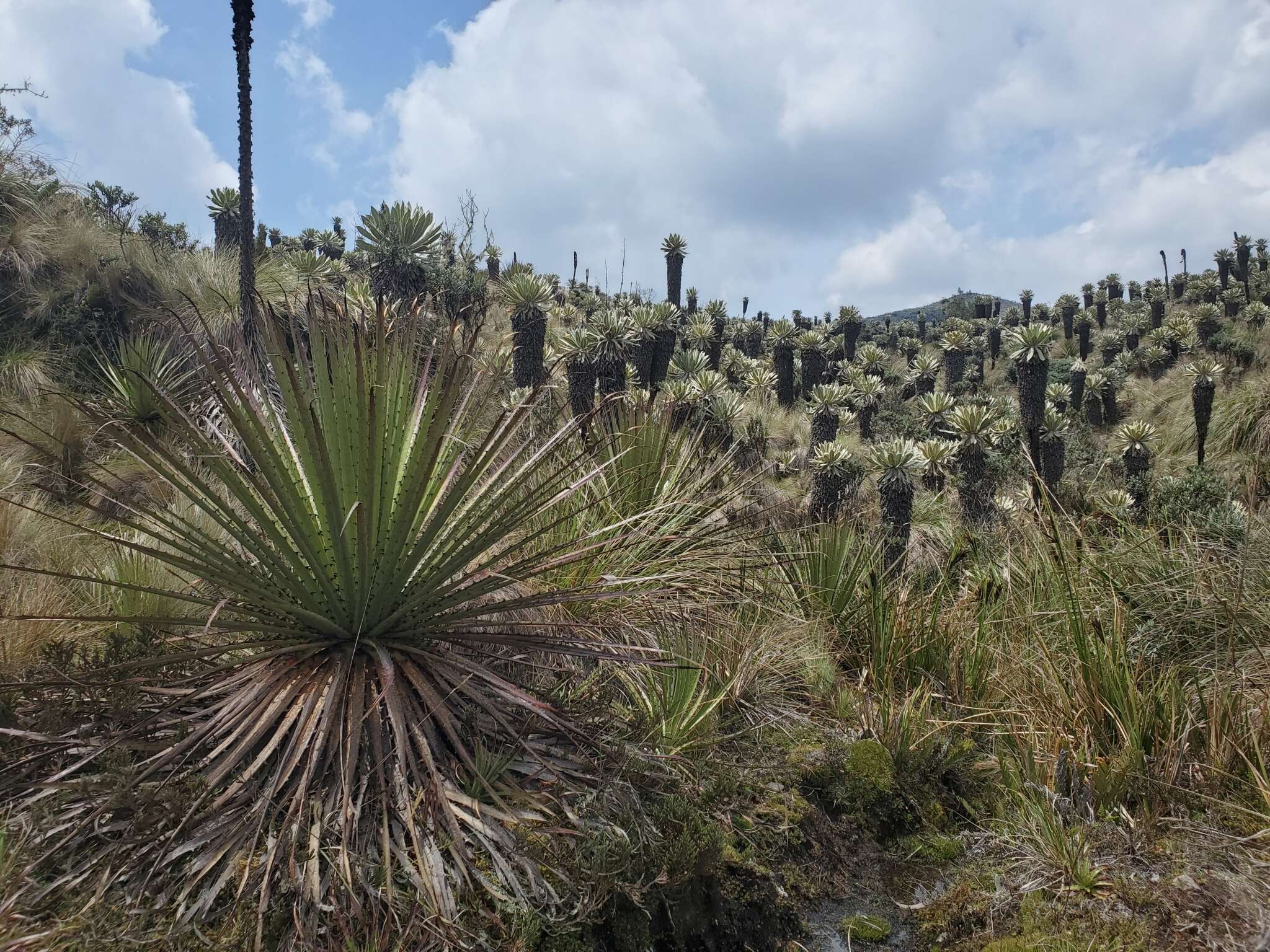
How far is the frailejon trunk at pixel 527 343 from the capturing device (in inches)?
579

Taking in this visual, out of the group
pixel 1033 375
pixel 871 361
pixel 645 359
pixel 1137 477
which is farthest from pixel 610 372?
pixel 871 361

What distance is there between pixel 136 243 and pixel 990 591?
45.7 feet

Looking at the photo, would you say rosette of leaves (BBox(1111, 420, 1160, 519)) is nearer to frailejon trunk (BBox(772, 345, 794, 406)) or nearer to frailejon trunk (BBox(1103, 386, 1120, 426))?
frailejon trunk (BBox(1103, 386, 1120, 426))

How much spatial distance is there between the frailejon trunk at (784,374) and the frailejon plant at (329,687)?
1079 inches

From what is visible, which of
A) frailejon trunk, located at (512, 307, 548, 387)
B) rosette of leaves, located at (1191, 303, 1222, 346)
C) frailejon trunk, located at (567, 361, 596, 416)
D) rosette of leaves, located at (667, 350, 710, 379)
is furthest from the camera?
rosette of leaves, located at (1191, 303, 1222, 346)

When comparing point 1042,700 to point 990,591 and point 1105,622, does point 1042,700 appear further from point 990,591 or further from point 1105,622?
point 990,591

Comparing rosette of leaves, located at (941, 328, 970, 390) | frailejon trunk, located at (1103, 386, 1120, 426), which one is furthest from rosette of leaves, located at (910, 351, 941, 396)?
frailejon trunk, located at (1103, 386, 1120, 426)

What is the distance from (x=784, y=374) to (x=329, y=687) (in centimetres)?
2863

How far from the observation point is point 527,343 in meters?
14.9

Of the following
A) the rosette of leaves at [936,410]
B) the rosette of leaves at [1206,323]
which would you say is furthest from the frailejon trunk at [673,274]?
the rosette of leaves at [1206,323]

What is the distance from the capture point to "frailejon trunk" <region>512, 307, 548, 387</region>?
14719 mm

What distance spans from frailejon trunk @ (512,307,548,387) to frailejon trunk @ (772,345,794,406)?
16.4 m

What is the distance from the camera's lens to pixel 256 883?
7.27ft

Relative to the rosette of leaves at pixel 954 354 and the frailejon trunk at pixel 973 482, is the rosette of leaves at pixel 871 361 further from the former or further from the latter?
the frailejon trunk at pixel 973 482
